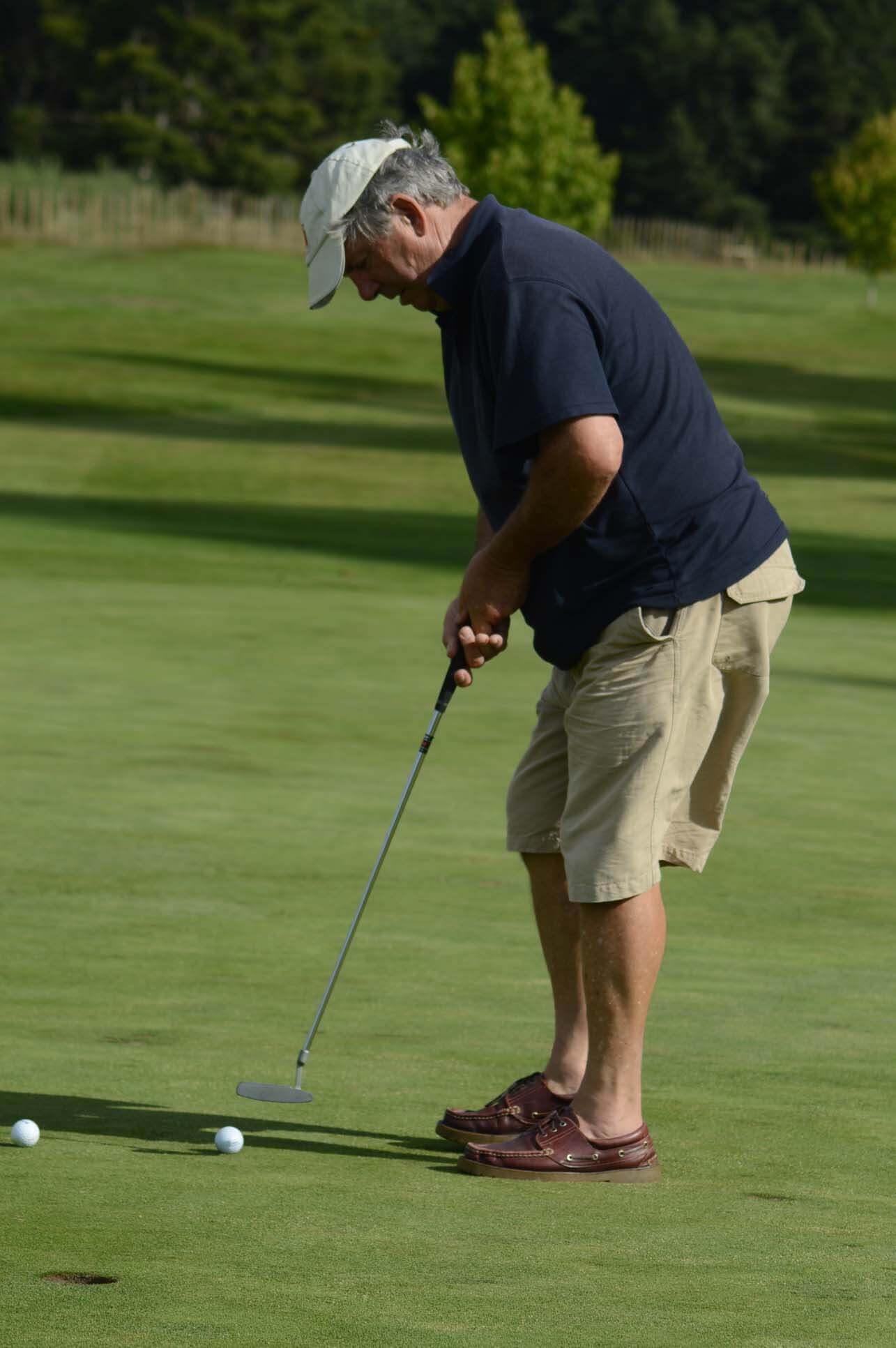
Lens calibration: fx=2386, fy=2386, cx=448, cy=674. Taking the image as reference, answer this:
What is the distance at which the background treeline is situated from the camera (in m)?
82.8

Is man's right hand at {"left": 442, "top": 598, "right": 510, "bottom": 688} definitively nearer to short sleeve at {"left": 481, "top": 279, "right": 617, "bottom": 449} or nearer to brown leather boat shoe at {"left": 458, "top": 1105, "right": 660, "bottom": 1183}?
short sleeve at {"left": 481, "top": 279, "right": 617, "bottom": 449}

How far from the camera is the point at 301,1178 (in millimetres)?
4211

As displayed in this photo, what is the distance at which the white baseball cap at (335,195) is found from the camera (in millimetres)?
4395

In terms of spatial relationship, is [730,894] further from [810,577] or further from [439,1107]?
[810,577]

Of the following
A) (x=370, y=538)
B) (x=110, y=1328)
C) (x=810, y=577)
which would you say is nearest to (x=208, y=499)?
(x=370, y=538)

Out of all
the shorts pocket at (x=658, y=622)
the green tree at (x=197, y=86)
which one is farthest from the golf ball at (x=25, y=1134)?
the green tree at (x=197, y=86)

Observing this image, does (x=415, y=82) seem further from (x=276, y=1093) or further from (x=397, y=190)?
(x=276, y=1093)

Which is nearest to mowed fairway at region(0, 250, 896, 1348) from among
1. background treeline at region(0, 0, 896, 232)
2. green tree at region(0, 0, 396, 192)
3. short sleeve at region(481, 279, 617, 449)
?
short sleeve at region(481, 279, 617, 449)

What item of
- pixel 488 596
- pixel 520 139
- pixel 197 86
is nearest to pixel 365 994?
pixel 488 596

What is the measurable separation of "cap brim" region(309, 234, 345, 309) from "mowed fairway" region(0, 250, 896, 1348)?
1.61 meters

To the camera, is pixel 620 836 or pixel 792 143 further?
pixel 792 143

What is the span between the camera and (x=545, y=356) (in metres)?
4.20

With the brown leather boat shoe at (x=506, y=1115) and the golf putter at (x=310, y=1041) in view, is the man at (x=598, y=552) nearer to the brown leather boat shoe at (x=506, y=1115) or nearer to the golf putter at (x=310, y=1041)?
the brown leather boat shoe at (x=506, y=1115)

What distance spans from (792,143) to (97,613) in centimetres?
9144
